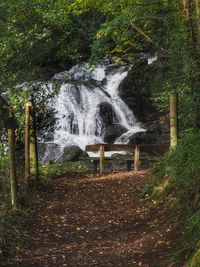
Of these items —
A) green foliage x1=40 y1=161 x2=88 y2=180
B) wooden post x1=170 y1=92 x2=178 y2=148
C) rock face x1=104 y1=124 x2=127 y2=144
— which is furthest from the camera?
rock face x1=104 y1=124 x2=127 y2=144

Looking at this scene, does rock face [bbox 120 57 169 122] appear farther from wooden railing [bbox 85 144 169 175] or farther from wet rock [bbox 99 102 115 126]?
wooden railing [bbox 85 144 169 175]

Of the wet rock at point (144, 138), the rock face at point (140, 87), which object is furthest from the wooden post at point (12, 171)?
the rock face at point (140, 87)

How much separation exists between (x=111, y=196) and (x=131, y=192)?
1.41ft

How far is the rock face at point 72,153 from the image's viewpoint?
18934mm

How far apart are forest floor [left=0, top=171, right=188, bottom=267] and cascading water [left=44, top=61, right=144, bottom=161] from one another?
10991mm

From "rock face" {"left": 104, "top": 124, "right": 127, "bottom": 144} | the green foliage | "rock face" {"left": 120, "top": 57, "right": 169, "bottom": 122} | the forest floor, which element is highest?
"rock face" {"left": 120, "top": 57, "right": 169, "bottom": 122}

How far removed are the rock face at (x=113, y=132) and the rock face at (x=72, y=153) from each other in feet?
8.55

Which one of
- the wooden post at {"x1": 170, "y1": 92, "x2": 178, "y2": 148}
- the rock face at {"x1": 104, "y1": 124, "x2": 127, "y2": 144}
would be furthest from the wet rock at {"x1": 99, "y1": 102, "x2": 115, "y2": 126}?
the wooden post at {"x1": 170, "y1": 92, "x2": 178, "y2": 148}

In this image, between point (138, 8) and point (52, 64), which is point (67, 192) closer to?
point (138, 8)

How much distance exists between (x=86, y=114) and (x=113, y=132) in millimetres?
1622

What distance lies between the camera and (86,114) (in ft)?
74.6

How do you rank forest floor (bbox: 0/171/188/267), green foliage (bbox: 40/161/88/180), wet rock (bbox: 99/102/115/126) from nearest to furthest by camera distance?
forest floor (bbox: 0/171/188/267) < green foliage (bbox: 40/161/88/180) < wet rock (bbox: 99/102/115/126)

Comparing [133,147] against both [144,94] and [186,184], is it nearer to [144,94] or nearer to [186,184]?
[186,184]

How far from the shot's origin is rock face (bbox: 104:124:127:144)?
22000 mm
